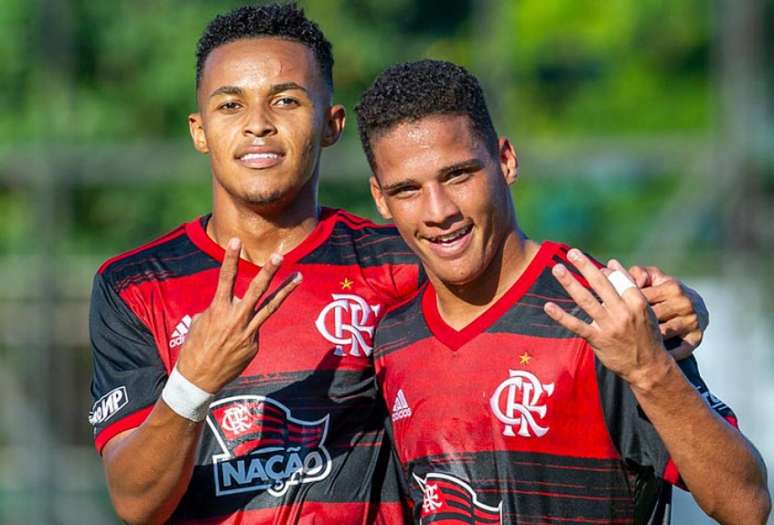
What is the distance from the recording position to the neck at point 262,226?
4.57 metres

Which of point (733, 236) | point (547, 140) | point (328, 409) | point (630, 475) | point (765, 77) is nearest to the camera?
point (630, 475)

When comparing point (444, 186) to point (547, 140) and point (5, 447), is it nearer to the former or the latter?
point (5, 447)

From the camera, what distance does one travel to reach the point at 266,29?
4547 mm

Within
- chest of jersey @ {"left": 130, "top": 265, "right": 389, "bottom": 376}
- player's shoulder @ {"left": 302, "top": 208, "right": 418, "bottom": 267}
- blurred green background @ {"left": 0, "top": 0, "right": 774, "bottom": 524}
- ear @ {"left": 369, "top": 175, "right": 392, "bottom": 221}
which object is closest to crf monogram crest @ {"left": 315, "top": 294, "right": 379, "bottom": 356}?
chest of jersey @ {"left": 130, "top": 265, "right": 389, "bottom": 376}

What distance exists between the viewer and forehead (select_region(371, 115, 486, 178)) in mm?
4020

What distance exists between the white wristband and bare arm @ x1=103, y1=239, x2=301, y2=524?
2 cm

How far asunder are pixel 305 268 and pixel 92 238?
11.7 meters

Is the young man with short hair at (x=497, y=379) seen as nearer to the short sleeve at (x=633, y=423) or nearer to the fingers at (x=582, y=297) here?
the short sleeve at (x=633, y=423)

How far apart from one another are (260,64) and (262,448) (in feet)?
3.84

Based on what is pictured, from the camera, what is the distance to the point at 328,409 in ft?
14.3

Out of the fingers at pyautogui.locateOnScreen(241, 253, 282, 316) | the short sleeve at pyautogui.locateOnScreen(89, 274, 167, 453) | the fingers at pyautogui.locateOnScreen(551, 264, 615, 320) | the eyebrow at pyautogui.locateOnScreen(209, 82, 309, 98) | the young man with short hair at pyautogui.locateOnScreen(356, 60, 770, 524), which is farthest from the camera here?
the eyebrow at pyautogui.locateOnScreen(209, 82, 309, 98)

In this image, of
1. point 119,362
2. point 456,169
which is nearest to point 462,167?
point 456,169

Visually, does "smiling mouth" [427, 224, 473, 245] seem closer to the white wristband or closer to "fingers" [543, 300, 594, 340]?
"fingers" [543, 300, 594, 340]

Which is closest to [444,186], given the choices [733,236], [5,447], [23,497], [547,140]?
[733,236]
